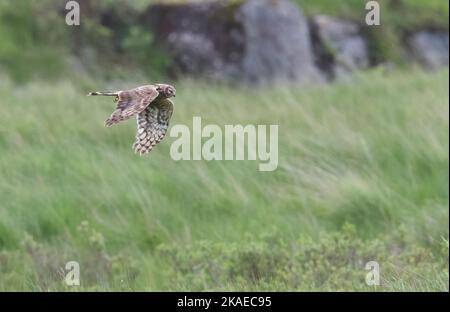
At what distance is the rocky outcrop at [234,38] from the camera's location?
43.4 ft

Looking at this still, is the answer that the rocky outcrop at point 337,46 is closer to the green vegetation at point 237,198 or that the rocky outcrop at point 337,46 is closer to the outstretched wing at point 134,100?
the green vegetation at point 237,198

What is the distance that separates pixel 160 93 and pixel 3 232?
4.48 metres

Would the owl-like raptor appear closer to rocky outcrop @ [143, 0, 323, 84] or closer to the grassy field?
the grassy field

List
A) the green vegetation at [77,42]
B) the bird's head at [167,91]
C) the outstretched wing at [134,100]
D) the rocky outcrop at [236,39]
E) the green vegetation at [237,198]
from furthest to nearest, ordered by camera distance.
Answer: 1. the rocky outcrop at [236,39]
2. the green vegetation at [77,42]
3. the green vegetation at [237,198]
4. the bird's head at [167,91]
5. the outstretched wing at [134,100]

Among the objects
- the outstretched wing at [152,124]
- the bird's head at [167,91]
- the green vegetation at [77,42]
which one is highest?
the green vegetation at [77,42]

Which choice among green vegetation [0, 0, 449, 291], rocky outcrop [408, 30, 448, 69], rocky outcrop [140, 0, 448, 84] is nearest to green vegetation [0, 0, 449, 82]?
rocky outcrop [140, 0, 448, 84]

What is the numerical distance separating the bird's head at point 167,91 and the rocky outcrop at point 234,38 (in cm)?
1078

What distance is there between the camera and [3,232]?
6641mm

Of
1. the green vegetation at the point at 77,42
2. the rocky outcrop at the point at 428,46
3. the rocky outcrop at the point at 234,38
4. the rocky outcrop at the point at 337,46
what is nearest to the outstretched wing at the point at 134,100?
the green vegetation at the point at 77,42

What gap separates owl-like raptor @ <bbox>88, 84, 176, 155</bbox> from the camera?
2.29 m

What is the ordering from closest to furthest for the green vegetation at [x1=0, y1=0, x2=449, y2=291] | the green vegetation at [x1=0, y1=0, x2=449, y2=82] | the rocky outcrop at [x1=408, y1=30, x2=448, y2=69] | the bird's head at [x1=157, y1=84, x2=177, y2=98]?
the bird's head at [x1=157, y1=84, x2=177, y2=98] → the green vegetation at [x1=0, y1=0, x2=449, y2=291] → the green vegetation at [x1=0, y1=0, x2=449, y2=82] → the rocky outcrop at [x1=408, y1=30, x2=448, y2=69]

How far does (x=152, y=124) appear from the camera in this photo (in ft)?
7.87

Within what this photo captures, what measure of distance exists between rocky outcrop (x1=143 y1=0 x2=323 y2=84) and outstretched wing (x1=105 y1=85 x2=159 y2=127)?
35.5 ft
